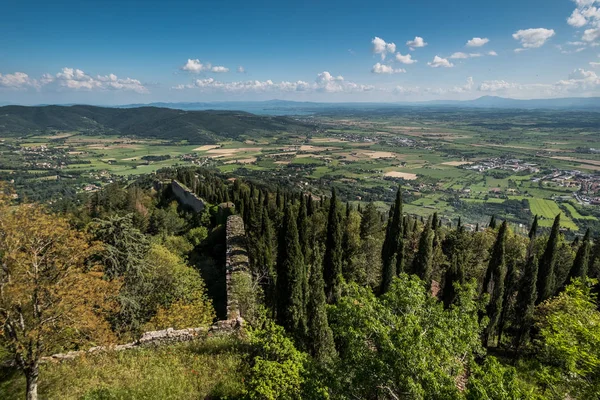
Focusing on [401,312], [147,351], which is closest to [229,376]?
[147,351]

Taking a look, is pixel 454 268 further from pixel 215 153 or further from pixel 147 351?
pixel 215 153

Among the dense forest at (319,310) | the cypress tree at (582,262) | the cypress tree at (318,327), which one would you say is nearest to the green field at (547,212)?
the dense forest at (319,310)

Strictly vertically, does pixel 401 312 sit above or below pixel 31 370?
above

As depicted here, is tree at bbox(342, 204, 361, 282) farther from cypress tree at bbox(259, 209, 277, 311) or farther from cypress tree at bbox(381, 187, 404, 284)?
cypress tree at bbox(259, 209, 277, 311)

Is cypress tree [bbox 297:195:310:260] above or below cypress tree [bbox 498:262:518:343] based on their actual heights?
above

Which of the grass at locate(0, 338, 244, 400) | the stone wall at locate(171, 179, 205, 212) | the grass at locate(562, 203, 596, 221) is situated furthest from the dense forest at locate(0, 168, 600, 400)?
the grass at locate(562, 203, 596, 221)

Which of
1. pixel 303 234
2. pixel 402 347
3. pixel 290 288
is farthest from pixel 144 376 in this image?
pixel 303 234
